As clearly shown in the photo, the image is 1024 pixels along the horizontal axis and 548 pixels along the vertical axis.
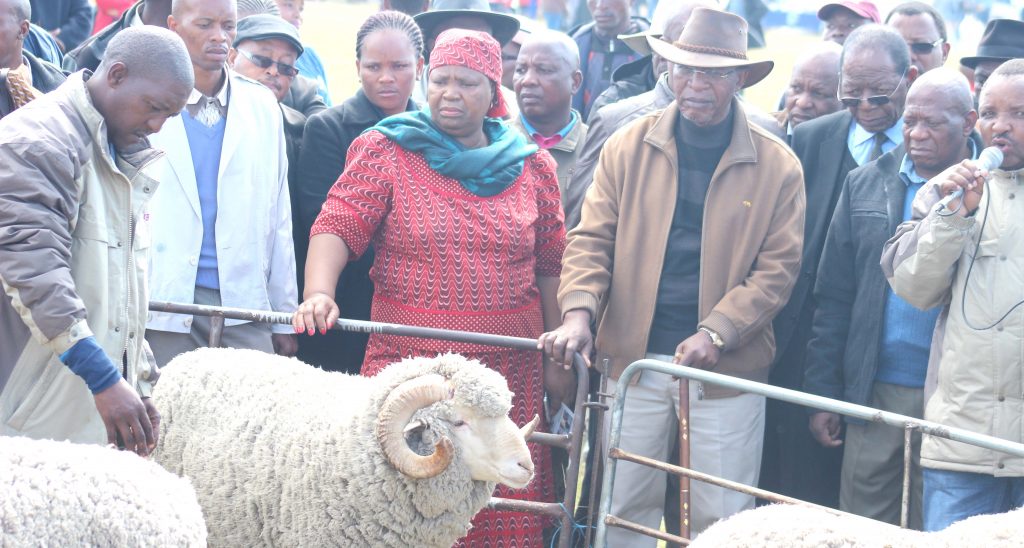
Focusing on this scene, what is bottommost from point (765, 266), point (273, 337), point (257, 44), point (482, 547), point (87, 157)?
point (482, 547)

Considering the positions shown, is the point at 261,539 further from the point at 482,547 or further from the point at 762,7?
the point at 762,7

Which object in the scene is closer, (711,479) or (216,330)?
(711,479)

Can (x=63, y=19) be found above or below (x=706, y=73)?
above

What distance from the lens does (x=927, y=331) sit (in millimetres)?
5066

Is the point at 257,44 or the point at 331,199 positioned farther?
the point at 257,44

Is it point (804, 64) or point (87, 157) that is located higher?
point (804, 64)

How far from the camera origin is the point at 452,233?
5.04m

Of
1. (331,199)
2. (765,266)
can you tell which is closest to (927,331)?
(765,266)

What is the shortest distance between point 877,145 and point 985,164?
142 cm

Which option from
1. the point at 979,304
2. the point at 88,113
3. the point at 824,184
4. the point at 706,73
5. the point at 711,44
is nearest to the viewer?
the point at 88,113

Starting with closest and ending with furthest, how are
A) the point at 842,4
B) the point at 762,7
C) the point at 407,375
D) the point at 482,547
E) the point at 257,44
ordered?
the point at 407,375
the point at 482,547
the point at 257,44
the point at 842,4
the point at 762,7

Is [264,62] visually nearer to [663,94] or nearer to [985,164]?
[663,94]

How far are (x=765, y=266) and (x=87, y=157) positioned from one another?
2.79 metres

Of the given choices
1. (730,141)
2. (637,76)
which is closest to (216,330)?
(730,141)
